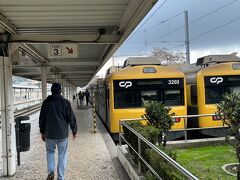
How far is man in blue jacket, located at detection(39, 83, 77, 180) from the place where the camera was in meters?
6.36

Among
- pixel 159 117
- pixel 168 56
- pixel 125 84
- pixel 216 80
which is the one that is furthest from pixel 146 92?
pixel 168 56

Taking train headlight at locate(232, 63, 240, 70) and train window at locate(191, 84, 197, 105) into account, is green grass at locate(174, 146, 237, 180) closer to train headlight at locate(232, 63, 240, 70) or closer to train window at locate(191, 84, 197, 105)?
train window at locate(191, 84, 197, 105)

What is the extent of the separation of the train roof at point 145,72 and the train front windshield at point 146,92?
0.49 ft

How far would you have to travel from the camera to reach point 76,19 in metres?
7.57

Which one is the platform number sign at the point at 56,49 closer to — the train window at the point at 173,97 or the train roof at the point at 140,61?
the train roof at the point at 140,61

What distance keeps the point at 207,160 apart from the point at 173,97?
407 cm

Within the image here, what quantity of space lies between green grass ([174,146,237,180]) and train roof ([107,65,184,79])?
329 cm

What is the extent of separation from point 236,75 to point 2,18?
30.5 feet

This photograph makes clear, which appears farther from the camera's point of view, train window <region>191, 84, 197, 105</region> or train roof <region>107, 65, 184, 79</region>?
train window <region>191, 84, 197, 105</region>

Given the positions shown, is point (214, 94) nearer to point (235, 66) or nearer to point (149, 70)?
point (235, 66)

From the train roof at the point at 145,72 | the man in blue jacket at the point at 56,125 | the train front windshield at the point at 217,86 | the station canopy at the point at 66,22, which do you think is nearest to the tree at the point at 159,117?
the station canopy at the point at 66,22

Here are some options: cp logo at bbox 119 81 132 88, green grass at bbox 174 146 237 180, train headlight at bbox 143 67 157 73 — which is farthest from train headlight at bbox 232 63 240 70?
cp logo at bbox 119 81 132 88

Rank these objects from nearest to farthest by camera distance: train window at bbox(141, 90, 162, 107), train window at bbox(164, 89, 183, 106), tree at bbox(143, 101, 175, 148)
→ tree at bbox(143, 101, 175, 148)
train window at bbox(141, 90, 162, 107)
train window at bbox(164, 89, 183, 106)

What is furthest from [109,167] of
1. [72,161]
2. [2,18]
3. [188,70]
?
[188,70]
